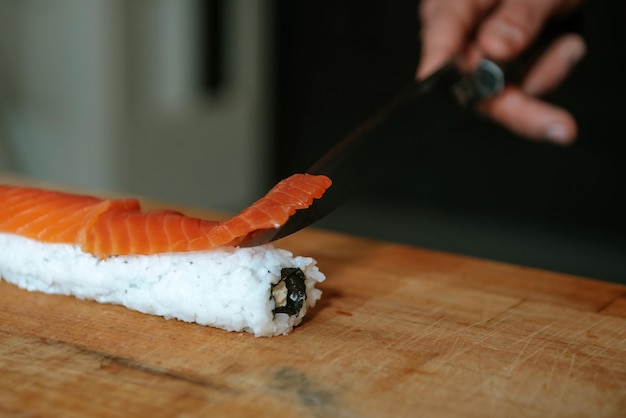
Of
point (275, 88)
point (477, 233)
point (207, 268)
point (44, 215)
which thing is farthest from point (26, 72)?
point (207, 268)

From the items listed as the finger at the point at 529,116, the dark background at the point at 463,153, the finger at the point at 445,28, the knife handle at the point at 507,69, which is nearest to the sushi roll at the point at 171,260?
the knife handle at the point at 507,69

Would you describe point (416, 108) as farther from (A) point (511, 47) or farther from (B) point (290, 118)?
(B) point (290, 118)

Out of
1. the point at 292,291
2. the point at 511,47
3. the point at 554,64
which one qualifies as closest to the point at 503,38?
the point at 511,47

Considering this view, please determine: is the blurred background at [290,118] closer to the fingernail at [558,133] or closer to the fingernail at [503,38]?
the fingernail at [558,133]

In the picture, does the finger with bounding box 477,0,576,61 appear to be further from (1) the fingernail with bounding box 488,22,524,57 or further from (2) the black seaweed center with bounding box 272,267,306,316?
(2) the black seaweed center with bounding box 272,267,306,316

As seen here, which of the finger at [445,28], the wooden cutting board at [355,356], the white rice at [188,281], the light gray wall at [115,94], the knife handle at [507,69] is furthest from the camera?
the light gray wall at [115,94]
